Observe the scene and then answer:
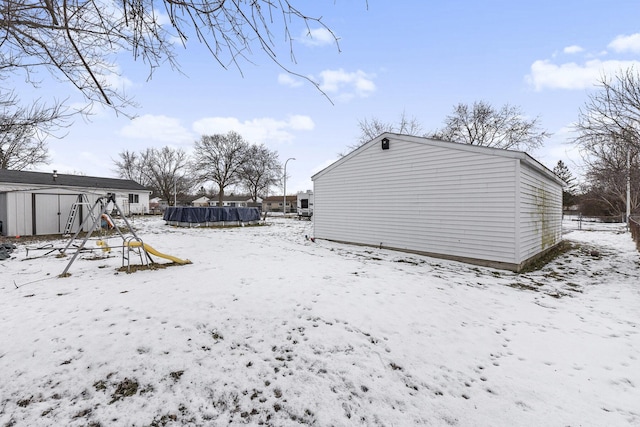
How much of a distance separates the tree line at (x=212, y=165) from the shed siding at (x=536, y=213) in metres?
34.2

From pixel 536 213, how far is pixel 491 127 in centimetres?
2069

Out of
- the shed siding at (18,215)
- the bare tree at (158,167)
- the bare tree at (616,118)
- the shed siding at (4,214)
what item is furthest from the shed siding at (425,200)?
the bare tree at (158,167)

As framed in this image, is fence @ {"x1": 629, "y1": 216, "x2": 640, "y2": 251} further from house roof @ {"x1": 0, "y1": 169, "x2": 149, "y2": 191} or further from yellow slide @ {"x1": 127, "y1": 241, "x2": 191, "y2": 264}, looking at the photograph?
house roof @ {"x1": 0, "y1": 169, "x2": 149, "y2": 191}

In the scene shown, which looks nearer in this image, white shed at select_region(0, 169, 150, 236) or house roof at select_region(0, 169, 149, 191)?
white shed at select_region(0, 169, 150, 236)

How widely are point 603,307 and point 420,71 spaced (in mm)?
7243

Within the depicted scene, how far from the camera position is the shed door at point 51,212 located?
13.7m

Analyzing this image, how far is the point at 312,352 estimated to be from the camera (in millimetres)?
3232

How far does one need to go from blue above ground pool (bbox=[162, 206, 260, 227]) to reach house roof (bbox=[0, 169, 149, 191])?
1047 cm

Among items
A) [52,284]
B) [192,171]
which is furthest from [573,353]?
[192,171]

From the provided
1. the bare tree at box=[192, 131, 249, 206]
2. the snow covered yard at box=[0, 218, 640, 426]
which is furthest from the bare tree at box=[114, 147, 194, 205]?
the snow covered yard at box=[0, 218, 640, 426]

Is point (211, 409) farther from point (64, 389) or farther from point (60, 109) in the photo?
point (60, 109)

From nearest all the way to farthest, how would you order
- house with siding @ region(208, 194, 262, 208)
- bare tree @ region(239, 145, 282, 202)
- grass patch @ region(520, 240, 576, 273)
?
1. grass patch @ region(520, 240, 576, 273)
2. bare tree @ region(239, 145, 282, 202)
3. house with siding @ region(208, 194, 262, 208)

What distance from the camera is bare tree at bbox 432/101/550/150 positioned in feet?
79.9

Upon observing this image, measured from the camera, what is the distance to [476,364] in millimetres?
3133
